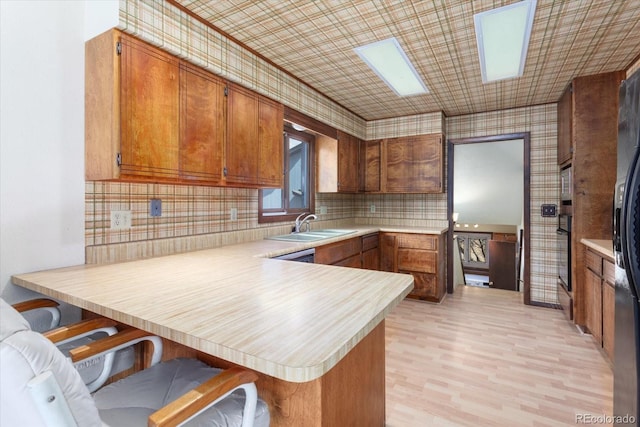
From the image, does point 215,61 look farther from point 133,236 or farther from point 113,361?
point 113,361

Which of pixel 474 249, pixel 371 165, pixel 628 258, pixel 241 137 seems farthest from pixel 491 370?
pixel 474 249

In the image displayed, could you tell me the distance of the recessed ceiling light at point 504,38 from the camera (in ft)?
6.23

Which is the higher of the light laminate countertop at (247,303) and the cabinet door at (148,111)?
the cabinet door at (148,111)

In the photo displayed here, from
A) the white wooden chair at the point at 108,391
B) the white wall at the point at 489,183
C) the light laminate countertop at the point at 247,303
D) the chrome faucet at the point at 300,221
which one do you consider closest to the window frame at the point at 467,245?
the white wall at the point at 489,183

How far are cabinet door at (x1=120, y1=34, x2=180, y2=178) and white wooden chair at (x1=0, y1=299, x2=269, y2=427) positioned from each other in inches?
35.5

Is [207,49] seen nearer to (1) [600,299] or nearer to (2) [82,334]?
(2) [82,334]

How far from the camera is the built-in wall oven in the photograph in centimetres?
302

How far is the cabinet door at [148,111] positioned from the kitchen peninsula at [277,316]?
538 millimetres

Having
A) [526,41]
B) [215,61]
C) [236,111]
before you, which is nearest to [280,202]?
[236,111]

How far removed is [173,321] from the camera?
886 mm

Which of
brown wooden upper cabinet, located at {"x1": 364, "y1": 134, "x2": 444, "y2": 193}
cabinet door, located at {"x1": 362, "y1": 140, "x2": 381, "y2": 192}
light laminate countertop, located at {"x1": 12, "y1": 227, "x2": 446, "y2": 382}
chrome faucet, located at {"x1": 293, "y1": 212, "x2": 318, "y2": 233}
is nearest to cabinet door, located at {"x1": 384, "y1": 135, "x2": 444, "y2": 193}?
brown wooden upper cabinet, located at {"x1": 364, "y1": 134, "x2": 444, "y2": 193}

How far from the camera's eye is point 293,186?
355 cm

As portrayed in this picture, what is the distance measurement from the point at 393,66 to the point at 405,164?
5.15 ft

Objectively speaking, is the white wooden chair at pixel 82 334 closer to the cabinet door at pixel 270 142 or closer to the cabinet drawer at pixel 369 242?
the cabinet door at pixel 270 142
